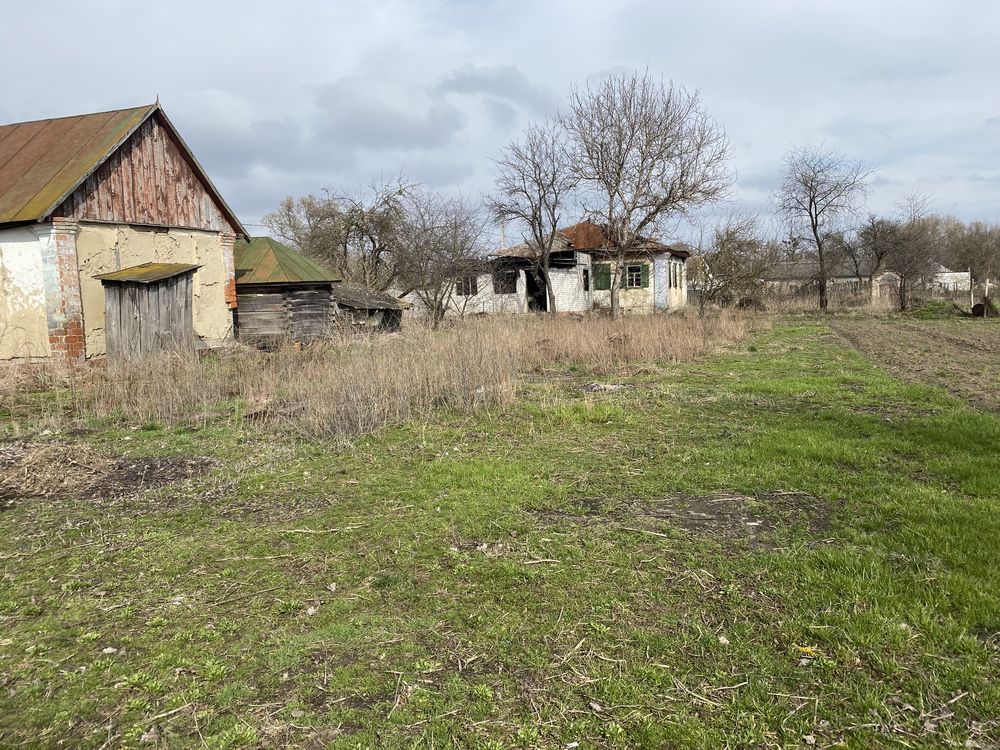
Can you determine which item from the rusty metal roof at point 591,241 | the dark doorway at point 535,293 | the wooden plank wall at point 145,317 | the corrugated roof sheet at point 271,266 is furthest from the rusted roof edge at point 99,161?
the rusty metal roof at point 591,241

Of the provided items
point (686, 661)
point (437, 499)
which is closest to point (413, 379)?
point (437, 499)

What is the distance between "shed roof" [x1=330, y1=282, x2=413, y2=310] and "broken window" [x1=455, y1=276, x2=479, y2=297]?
6119mm

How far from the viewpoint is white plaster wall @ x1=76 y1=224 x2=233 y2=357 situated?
1378 cm

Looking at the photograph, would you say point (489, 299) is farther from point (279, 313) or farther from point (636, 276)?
point (279, 313)

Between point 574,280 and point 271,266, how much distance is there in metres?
18.4

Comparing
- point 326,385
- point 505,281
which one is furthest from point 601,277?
point 326,385

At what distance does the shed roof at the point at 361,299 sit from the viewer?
20891mm

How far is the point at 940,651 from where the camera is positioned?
8.94 feet

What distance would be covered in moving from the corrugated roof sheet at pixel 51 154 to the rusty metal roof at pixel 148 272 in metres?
1.80

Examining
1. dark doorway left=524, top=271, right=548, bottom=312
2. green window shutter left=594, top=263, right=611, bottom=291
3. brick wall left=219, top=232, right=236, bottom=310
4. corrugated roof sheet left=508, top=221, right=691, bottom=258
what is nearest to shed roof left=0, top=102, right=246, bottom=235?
brick wall left=219, top=232, right=236, bottom=310

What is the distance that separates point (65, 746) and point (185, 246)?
16132mm

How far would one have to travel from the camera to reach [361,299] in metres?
22.1

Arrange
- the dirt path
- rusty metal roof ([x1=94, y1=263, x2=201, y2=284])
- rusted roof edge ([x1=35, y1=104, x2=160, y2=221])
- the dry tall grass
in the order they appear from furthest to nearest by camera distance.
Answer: rusty metal roof ([x1=94, y1=263, x2=201, y2=284]), rusted roof edge ([x1=35, y1=104, x2=160, y2=221]), the dirt path, the dry tall grass

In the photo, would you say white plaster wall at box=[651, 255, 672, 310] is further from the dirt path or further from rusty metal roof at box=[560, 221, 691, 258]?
the dirt path
